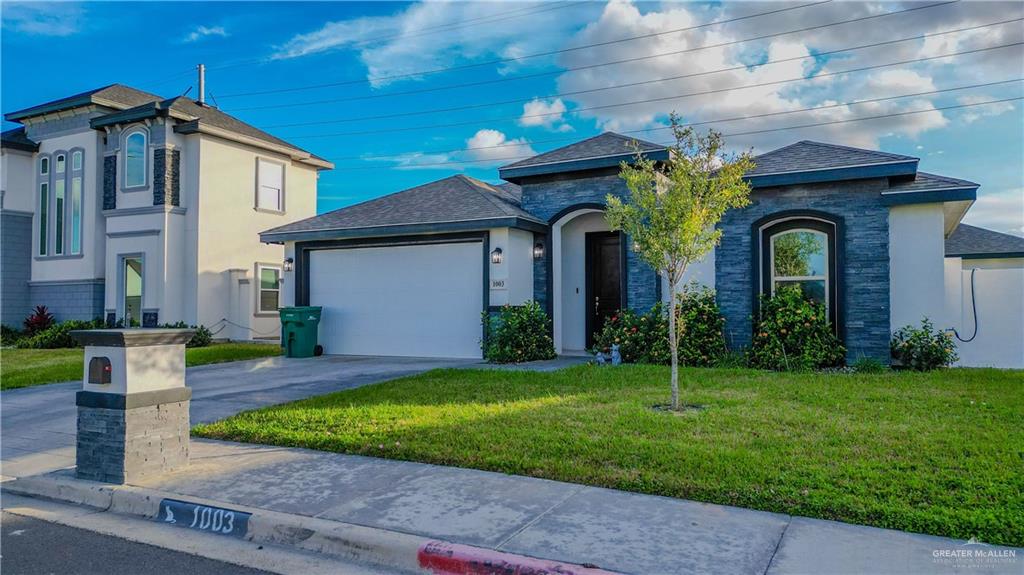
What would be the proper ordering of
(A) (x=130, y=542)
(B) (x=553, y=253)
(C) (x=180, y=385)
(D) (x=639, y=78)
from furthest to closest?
(D) (x=639, y=78) → (B) (x=553, y=253) → (C) (x=180, y=385) → (A) (x=130, y=542)

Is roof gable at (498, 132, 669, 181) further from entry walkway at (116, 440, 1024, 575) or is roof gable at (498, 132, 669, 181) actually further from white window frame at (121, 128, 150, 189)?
white window frame at (121, 128, 150, 189)

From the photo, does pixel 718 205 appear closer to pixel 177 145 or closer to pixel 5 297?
pixel 177 145

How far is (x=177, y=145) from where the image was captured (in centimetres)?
1856

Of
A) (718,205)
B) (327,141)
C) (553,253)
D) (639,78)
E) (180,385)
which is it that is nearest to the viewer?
(180,385)

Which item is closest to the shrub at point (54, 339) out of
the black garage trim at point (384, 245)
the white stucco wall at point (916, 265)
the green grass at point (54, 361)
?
the green grass at point (54, 361)

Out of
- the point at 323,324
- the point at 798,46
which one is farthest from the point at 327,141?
the point at 798,46

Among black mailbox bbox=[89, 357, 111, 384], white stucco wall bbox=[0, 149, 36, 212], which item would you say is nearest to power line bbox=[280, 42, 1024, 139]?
white stucco wall bbox=[0, 149, 36, 212]

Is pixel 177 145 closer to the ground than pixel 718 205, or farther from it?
farther from it

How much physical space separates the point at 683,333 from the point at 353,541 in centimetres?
864

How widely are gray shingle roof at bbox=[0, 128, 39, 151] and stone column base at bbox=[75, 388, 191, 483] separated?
796 inches

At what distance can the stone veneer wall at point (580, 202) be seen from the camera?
12.5m

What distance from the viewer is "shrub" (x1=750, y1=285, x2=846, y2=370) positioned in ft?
35.2

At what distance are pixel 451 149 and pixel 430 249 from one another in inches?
493

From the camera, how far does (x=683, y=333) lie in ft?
37.8
